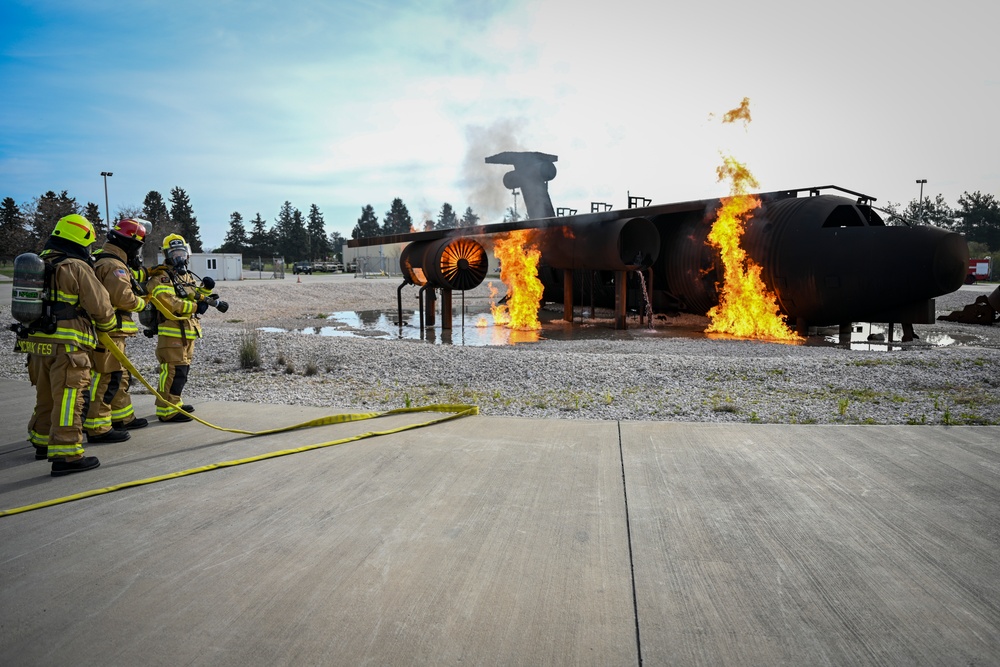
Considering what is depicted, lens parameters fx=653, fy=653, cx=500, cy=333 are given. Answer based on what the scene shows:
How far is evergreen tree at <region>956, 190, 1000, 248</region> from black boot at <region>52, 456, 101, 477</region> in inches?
3120

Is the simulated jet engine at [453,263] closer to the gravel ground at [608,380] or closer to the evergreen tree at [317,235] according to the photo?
the gravel ground at [608,380]

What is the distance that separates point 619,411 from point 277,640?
16.3ft

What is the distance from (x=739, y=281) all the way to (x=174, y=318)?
13602 millimetres

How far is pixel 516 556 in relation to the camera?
3426mm

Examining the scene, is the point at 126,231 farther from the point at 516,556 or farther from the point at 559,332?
the point at 559,332

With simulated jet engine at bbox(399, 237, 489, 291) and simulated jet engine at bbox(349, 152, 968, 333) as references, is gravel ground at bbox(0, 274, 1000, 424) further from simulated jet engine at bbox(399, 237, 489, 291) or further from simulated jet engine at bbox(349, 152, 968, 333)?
simulated jet engine at bbox(399, 237, 489, 291)

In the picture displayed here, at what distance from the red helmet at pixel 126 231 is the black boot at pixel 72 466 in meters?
2.15

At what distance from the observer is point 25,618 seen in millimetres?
2871

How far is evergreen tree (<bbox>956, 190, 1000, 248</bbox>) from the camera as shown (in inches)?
2564

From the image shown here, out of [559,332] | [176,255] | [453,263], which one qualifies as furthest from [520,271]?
[176,255]

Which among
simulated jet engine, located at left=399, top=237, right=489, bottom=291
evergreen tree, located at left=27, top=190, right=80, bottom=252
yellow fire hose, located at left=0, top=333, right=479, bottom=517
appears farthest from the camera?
evergreen tree, located at left=27, top=190, right=80, bottom=252

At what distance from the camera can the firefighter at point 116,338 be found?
569 centimetres

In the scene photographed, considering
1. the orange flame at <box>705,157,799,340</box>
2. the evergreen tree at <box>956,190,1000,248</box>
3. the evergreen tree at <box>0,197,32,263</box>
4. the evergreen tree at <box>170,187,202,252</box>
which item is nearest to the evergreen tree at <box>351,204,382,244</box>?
the evergreen tree at <box>170,187,202,252</box>

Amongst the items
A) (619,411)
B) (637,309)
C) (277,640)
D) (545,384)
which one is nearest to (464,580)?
(277,640)
